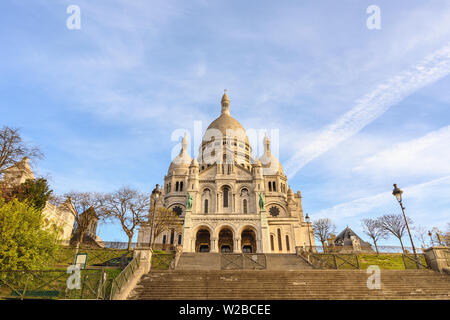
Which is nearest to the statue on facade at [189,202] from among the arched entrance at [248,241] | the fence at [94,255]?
the arched entrance at [248,241]

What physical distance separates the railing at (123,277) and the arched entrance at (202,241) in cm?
2471

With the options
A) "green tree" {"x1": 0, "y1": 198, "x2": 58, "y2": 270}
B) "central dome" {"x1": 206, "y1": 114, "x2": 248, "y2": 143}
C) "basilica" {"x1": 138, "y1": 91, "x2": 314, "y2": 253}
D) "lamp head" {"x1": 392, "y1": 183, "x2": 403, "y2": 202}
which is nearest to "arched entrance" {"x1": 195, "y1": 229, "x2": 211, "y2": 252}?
"basilica" {"x1": 138, "y1": 91, "x2": 314, "y2": 253}

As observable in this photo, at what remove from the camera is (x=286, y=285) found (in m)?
14.3

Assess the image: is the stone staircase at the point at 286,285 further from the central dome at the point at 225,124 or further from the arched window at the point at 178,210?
the central dome at the point at 225,124

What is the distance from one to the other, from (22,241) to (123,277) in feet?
22.1

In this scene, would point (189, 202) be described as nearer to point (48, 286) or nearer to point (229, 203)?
point (229, 203)

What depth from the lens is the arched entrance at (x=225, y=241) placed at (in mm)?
40469

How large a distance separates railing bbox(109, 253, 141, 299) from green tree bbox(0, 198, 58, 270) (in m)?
5.18

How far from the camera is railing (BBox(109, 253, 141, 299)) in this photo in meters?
11.8

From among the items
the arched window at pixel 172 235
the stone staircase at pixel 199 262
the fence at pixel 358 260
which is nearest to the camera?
the fence at pixel 358 260

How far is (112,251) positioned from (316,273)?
20.4 meters

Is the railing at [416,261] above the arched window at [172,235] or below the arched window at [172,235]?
below
